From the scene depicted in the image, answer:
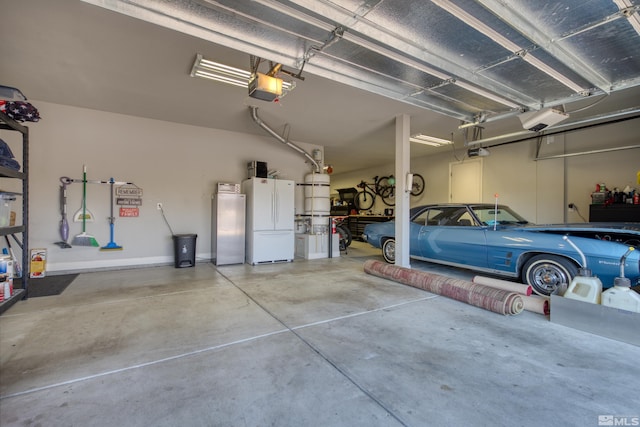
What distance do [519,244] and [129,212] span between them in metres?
6.41

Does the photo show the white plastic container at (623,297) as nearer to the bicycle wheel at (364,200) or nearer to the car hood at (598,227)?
the car hood at (598,227)

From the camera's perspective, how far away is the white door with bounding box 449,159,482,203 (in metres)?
7.41

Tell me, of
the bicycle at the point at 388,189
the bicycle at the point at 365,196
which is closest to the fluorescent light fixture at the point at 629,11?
the bicycle at the point at 388,189

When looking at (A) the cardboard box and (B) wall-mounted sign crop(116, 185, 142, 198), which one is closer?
(A) the cardboard box

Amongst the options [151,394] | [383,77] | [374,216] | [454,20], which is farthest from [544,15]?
[374,216]

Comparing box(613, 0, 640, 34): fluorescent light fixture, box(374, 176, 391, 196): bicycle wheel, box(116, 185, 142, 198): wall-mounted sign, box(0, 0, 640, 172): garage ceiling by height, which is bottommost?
box(116, 185, 142, 198): wall-mounted sign

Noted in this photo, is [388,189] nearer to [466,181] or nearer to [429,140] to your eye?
[466,181]

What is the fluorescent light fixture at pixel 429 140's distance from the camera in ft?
21.1

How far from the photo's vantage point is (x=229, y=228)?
5602 mm

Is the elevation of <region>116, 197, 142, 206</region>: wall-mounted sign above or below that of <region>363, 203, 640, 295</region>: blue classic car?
above

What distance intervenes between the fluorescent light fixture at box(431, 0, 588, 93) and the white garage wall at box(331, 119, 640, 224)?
3215 mm

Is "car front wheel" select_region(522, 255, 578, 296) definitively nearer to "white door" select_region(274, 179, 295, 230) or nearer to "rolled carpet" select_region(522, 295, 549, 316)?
"rolled carpet" select_region(522, 295, 549, 316)

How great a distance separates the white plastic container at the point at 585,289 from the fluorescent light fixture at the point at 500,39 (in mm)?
2035

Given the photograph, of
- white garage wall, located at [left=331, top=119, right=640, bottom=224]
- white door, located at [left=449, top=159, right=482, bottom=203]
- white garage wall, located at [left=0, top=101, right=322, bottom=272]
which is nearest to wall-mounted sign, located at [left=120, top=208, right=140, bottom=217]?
white garage wall, located at [left=0, top=101, right=322, bottom=272]
